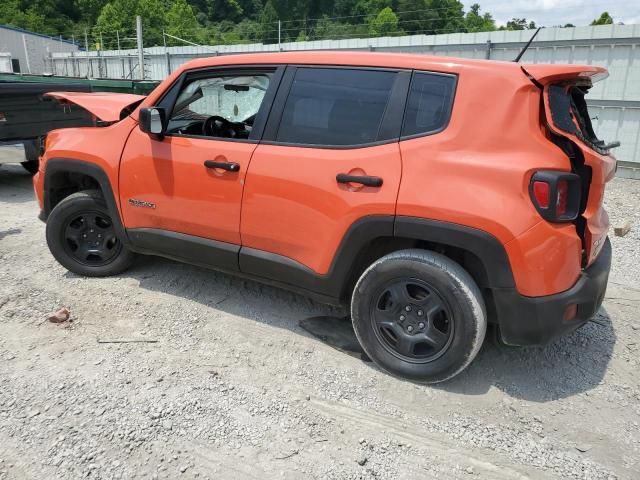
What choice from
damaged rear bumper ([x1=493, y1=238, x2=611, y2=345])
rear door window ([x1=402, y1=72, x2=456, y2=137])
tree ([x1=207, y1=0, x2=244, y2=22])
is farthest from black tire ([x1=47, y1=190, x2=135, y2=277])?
tree ([x1=207, y1=0, x2=244, y2=22])

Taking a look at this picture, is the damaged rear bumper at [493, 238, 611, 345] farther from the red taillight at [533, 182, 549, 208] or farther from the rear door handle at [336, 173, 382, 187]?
the rear door handle at [336, 173, 382, 187]

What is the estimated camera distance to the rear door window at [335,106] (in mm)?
2926

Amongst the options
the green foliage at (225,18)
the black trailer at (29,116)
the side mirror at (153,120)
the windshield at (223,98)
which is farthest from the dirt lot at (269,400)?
the green foliage at (225,18)

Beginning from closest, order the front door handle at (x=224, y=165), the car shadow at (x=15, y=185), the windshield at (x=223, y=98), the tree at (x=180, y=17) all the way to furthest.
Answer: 1. the front door handle at (x=224, y=165)
2. the windshield at (x=223, y=98)
3. the car shadow at (x=15, y=185)
4. the tree at (x=180, y=17)

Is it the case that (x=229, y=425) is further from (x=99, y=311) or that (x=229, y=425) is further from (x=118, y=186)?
(x=118, y=186)

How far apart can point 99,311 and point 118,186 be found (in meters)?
0.94

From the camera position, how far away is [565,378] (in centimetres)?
307

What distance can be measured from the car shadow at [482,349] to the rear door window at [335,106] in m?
1.32

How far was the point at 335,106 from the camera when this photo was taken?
3053 mm

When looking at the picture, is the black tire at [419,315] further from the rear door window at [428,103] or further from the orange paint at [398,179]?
the rear door window at [428,103]

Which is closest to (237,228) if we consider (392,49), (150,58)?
(392,49)

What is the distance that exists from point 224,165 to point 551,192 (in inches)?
76.7

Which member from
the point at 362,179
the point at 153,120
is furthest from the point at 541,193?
the point at 153,120

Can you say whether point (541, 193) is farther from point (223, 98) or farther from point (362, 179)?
point (223, 98)
